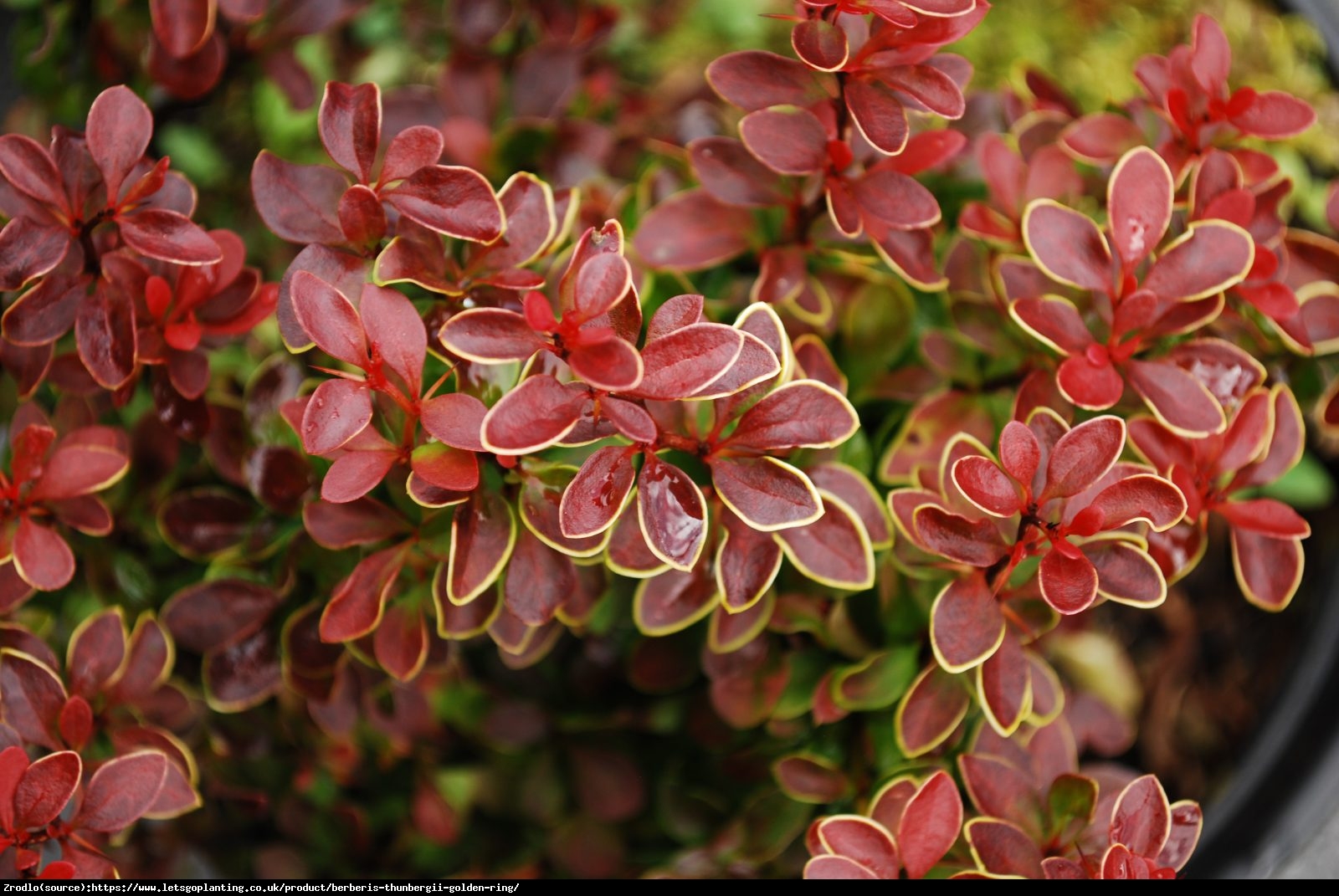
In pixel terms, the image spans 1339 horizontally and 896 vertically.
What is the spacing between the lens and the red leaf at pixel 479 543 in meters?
0.62

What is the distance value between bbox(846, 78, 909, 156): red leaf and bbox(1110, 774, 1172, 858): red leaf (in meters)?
0.43

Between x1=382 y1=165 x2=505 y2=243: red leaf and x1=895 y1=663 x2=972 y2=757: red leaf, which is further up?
x1=382 y1=165 x2=505 y2=243: red leaf

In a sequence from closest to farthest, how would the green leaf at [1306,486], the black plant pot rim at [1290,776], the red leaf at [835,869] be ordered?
1. the red leaf at [835,869]
2. the black plant pot rim at [1290,776]
3. the green leaf at [1306,486]

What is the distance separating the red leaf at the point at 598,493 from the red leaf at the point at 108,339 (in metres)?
0.32

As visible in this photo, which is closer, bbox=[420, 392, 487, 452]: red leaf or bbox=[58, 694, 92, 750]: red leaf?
bbox=[420, 392, 487, 452]: red leaf

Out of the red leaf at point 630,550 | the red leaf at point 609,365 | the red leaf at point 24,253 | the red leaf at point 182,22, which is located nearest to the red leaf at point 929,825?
the red leaf at point 630,550

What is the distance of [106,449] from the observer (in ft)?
2.34

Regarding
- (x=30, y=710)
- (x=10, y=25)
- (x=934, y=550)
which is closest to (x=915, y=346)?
(x=934, y=550)

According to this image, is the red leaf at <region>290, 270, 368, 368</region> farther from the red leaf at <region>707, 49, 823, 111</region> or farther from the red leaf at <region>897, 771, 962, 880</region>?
the red leaf at <region>897, 771, 962, 880</region>

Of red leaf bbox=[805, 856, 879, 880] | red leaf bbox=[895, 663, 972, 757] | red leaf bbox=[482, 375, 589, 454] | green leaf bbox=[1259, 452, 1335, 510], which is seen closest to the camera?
red leaf bbox=[482, 375, 589, 454]

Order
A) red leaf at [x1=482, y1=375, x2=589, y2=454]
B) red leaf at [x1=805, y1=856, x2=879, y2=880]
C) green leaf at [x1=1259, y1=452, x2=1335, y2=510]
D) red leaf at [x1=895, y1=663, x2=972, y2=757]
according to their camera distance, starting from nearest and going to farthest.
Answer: red leaf at [x1=482, y1=375, x2=589, y2=454] < red leaf at [x1=805, y1=856, x2=879, y2=880] < red leaf at [x1=895, y1=663, x2=972, y2=757] < green leaf at [x1=1259, y1=452, x2=1335, y2=510]

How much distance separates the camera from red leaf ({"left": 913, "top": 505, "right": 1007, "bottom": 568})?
2.05 feet

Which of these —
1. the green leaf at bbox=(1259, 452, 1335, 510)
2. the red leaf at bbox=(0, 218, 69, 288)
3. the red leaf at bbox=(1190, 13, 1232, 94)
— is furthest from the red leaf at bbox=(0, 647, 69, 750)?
the green leaf at bbox=(1259, 452, 1335, 510)

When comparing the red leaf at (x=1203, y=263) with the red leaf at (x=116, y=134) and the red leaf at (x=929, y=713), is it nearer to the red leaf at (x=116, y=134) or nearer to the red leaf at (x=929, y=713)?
the red leaf at (x=929, y=713)
